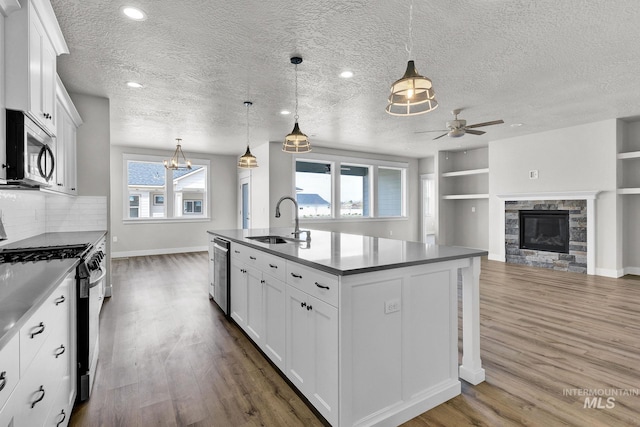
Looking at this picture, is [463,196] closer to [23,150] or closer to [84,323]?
[84,323]

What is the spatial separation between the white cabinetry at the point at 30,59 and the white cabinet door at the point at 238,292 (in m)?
1.82

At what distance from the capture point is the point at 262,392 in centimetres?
219

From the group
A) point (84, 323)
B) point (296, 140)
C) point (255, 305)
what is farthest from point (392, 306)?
point (296, 140)

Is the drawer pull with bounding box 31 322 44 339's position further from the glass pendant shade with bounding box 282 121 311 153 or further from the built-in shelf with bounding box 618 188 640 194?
the built-in shelf with bounding box 618 188 640 194

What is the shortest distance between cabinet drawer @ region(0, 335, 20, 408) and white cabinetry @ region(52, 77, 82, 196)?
240cm

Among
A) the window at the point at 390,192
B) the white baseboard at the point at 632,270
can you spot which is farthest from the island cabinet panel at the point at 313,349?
the window at the point at 390,192

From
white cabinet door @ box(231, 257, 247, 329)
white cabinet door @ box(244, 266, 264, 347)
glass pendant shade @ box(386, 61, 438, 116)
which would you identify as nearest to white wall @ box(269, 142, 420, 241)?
white cabinet door @ box(231, 257, 247, 329)

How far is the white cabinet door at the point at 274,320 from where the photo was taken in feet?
7.59

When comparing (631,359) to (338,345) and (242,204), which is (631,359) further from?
(242,204)

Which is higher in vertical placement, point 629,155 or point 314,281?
point 629,155

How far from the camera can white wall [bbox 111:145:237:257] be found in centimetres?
787

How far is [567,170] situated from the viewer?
6070 mm

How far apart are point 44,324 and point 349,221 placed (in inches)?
303

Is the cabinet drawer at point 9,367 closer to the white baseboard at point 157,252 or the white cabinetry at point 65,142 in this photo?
the white cabinetry at point 65,142
